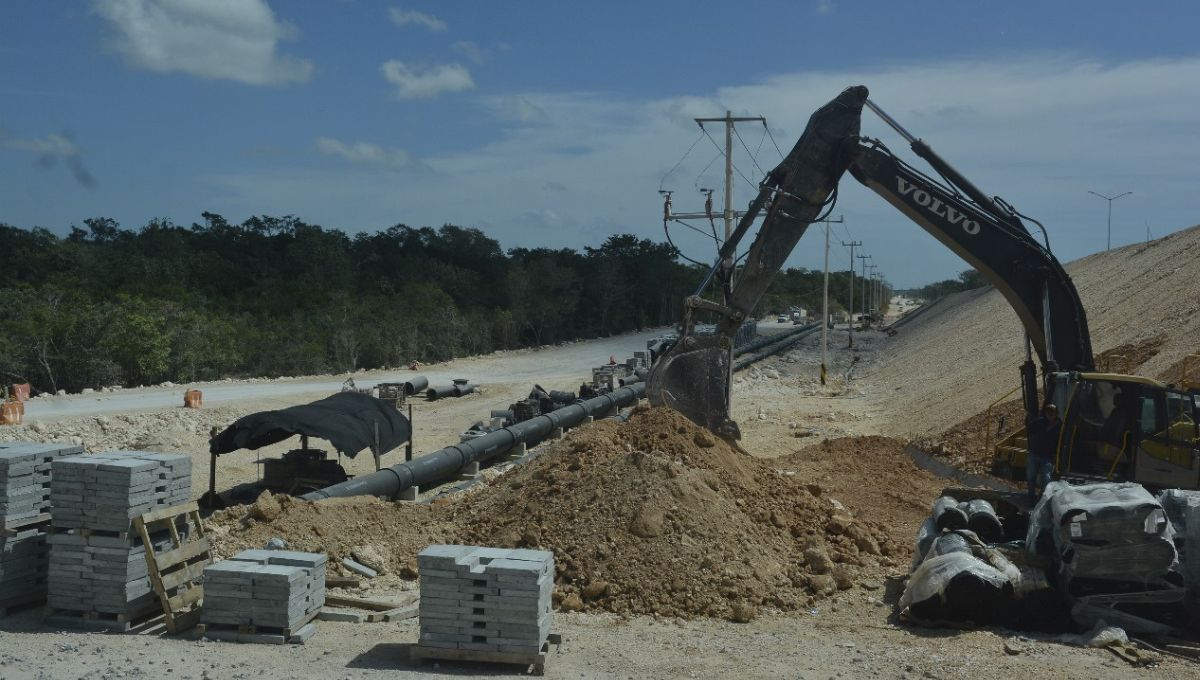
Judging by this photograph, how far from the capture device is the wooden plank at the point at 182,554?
9625 millimetres

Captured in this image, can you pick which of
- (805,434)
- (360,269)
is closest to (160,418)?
(805,434)

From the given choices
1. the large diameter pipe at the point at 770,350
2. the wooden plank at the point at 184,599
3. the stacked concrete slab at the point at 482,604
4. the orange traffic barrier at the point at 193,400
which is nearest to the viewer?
the stacked concrete slab at the point at 482,604

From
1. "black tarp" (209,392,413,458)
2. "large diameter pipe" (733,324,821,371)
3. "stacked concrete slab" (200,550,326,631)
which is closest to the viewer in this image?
"stacked concrete slab" (200,550,326,631)

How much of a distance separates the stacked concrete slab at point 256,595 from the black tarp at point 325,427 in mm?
5873

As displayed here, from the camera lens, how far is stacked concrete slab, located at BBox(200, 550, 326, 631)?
9.23 m

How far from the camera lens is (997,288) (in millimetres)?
15375

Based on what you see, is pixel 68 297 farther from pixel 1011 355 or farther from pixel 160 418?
pixel 1011 355

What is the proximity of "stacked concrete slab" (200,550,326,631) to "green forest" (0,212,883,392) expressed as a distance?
27314 millimetres

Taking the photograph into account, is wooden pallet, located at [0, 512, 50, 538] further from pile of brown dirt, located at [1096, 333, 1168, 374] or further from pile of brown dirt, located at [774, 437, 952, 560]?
pile of brown dirt, located at [1096, 333, 1168, 374]

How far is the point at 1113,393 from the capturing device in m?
12.5

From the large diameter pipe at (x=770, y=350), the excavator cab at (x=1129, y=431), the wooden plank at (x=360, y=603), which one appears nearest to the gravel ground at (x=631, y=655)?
the wooden plank at (x=360, y=603)

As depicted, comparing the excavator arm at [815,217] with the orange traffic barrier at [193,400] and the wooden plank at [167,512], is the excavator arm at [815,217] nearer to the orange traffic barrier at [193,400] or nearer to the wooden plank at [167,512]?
the wooden plank at [167,512]

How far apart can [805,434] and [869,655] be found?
15.8 metres

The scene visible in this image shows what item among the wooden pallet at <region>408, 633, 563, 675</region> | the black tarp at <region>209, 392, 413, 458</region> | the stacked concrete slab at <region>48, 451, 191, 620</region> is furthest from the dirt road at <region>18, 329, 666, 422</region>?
the wooden pallet at <region>408, 633, 563, 675</region>
